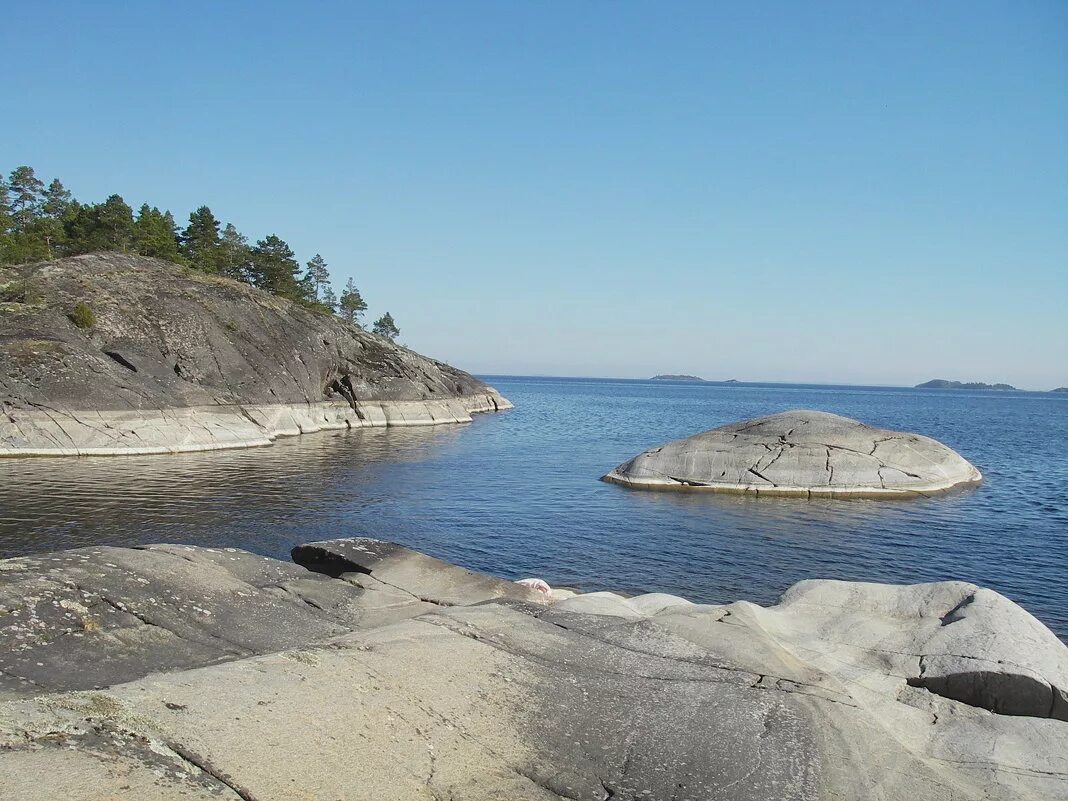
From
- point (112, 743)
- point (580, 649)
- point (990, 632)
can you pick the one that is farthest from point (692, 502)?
point (112, 743)

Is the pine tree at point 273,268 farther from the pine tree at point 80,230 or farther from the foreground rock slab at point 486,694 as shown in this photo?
the foreground rock slab at point 486,694

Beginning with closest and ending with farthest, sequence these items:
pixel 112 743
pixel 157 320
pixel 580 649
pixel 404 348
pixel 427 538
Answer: pixel 112 743, pixel 580 649, pixel 427 538, pixel 157 320, pixel 404 348

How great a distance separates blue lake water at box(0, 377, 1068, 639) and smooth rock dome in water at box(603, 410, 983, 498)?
1.56 m

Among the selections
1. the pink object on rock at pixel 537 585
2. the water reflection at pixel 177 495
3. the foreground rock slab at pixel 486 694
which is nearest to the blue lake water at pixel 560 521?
the water reflection at pixel 177 495

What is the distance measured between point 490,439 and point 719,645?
57363 mm

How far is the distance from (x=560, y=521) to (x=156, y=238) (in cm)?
6931

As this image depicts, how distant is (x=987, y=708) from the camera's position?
1252 cm

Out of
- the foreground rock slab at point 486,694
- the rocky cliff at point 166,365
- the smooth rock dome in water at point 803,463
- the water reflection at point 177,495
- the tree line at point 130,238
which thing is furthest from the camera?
the tree line at point 130,238

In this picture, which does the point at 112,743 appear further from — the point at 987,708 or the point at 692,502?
the point at 692,502

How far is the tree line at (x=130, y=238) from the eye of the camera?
81500mm

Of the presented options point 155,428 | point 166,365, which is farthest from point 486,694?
point 166,365

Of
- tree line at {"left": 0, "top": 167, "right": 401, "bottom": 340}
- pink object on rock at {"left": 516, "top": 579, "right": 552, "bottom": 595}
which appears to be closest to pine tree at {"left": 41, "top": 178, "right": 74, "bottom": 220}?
tree line at {"left": 0, "top": 167, "right": 401, "bottom": 340}

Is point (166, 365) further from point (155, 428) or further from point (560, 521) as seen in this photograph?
point (560, 521)

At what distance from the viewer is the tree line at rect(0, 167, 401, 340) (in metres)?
81.5
